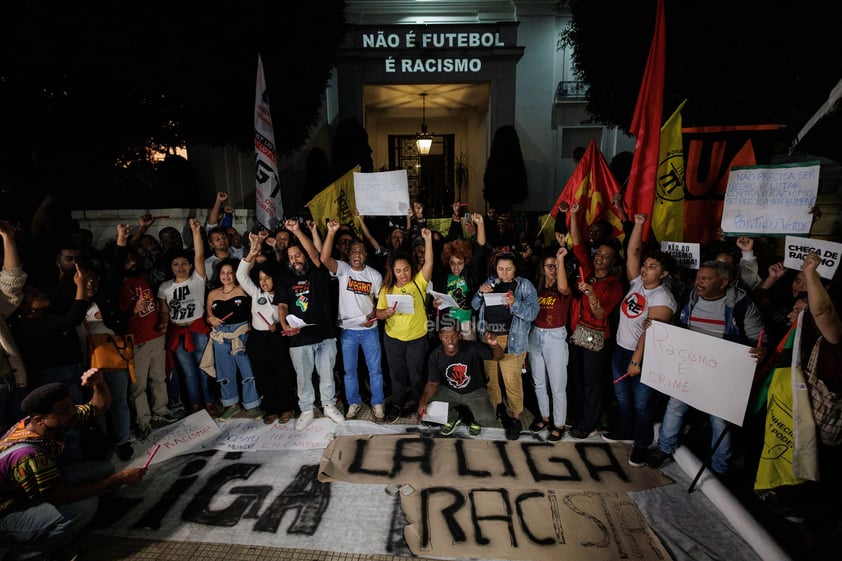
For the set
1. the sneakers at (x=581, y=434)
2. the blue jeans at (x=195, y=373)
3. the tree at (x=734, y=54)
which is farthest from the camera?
the tree at (x=734, y=54)

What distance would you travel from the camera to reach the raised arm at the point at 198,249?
172 inches

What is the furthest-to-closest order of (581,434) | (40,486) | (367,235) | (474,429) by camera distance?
(367,235), (474,429), (581,434), (40,486)

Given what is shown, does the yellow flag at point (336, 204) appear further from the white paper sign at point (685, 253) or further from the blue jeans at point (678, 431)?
the blue jeans at point (678, 431)

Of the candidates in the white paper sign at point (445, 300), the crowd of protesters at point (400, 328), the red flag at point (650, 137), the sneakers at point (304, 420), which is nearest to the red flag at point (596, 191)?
the crowd of protesters at point (400, 328)

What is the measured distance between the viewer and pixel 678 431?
148 inches

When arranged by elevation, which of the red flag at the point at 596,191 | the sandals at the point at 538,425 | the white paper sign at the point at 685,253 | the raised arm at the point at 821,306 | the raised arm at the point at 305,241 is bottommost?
the sandals at the point at 538,425

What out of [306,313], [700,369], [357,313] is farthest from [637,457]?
[306,313]

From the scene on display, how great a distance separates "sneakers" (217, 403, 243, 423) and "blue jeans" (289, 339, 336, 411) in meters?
0.78

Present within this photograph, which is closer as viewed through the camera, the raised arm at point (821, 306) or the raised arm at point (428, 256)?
the raised arm at point (821, 306)

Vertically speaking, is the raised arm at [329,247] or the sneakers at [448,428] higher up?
the raised arm at [329,247]

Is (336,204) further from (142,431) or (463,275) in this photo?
(142,431)

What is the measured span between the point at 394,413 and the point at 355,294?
140cm

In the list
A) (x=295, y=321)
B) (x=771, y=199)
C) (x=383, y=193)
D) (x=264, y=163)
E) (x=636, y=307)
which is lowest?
(x=295, y=321)

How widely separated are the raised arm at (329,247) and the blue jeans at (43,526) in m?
2.62
